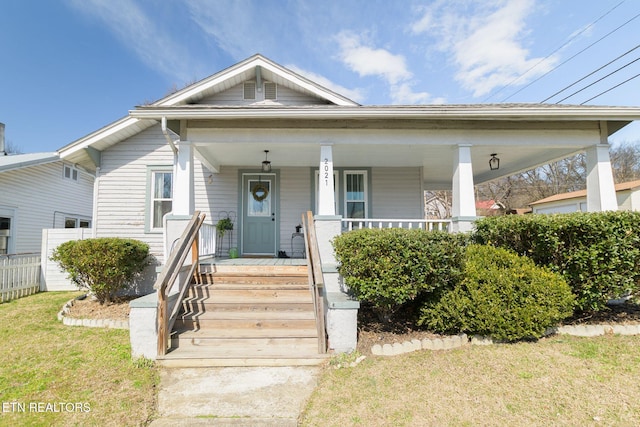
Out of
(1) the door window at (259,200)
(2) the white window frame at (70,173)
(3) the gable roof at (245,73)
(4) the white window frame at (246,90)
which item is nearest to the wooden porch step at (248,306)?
(1) the door window at (259,200)

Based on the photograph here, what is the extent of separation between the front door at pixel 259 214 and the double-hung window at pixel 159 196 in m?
1.94

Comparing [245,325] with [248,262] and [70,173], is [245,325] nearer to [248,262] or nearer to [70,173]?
[248,262]

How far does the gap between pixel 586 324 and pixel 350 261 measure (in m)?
3.58

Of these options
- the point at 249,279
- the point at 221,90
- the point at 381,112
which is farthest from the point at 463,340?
the point at 221,90

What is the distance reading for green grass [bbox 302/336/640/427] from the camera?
102 inches

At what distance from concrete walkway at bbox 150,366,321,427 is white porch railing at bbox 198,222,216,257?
274 centimetres

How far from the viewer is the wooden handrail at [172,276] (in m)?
3.62

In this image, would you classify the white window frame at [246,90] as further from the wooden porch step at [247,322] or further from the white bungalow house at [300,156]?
the wooden porch step at [247,322]

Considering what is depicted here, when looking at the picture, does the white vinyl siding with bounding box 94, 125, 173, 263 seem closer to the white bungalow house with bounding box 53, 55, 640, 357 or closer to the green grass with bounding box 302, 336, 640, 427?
the white bungalow house with bounding box 53, 55, 640, 357

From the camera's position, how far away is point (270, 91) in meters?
7.76

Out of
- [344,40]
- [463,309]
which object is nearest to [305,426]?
[463,309]

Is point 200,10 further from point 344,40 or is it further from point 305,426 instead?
point 305,426

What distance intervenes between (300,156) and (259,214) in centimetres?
202

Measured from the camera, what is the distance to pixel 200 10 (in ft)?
30.9
